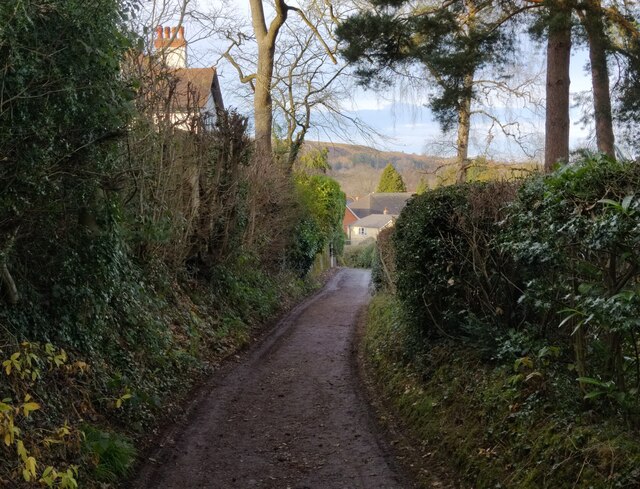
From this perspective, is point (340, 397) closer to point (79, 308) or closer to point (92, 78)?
point (79, 308)

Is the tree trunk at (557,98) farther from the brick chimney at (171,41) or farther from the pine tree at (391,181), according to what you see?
the pine tree at (391,181)

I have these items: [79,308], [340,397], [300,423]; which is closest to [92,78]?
[79,308]

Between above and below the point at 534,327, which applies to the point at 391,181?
above

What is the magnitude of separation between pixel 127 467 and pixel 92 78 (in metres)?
4.04

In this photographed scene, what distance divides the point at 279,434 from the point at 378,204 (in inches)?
3224

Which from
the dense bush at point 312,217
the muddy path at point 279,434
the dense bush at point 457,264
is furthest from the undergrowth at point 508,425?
the dense bush at point 312,217

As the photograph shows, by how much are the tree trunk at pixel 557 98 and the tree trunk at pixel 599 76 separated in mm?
507

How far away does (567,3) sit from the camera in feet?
36.8

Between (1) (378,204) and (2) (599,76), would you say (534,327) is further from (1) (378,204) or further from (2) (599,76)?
(1) (378,204)

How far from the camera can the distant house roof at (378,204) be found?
82.1 meters

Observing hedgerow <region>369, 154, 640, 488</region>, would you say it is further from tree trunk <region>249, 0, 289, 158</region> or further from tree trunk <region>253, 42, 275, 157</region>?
tree trunk <region>249, 0, 289, 158</region>

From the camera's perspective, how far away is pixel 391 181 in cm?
8375

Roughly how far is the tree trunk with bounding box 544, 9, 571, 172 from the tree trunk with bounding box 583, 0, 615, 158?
0.51 m

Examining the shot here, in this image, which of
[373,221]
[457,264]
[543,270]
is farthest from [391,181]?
[543,270]
